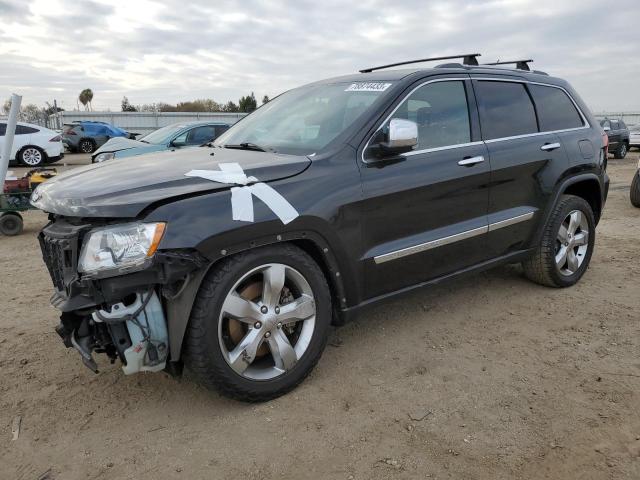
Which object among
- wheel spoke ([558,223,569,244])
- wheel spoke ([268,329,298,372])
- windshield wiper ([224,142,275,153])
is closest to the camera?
wheel spoke ([268,329,298,372])

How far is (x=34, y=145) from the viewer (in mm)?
16922

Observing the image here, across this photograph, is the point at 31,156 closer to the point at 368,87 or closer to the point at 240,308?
the point at 368,87

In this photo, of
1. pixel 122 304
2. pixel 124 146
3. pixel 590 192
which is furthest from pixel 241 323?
pixel 124 146

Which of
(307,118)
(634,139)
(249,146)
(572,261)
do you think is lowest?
(572,261)

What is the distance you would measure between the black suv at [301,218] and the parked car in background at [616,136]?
18.2 metres

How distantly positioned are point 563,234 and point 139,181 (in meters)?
3.56

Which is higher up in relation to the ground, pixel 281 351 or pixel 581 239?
pixel 581 239

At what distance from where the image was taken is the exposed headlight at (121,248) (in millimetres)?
2391

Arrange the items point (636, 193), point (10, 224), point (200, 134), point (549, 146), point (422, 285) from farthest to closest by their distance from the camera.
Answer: point (200, 134) < point (636, 193) < point (10, 224) < point (549, 146) < point (422, 285)

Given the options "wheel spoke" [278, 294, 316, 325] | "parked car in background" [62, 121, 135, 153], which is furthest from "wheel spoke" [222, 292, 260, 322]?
"parked car in background" [62, 121, 135, 153]

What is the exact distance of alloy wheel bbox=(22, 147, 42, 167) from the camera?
1692cm

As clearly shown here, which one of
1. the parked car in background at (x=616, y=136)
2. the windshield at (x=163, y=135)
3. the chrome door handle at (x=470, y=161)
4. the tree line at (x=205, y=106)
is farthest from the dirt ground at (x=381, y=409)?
the tree line at (x=205, y=106)

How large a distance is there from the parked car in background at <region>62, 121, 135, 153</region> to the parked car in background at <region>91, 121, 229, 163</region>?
14.2 meters

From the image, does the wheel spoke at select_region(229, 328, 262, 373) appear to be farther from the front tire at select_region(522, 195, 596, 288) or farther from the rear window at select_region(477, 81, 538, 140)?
the front tire at select_region(522, 195, 596, 288)
